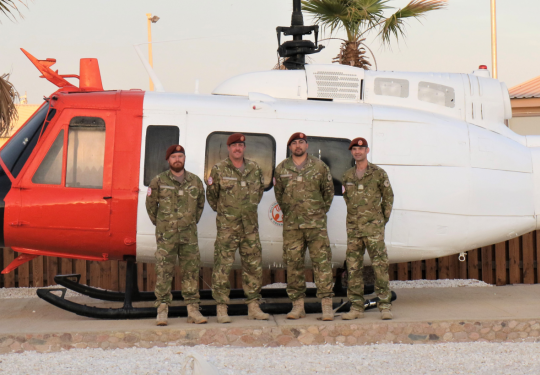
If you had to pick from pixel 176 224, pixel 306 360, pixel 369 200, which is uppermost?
pixel 369 200

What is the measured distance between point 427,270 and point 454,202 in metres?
3.22

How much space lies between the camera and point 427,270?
9.69 m

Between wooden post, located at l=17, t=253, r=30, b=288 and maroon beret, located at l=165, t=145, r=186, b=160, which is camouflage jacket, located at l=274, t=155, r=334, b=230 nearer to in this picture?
maroon beret, located at l=165, t=145, r=186, b=160

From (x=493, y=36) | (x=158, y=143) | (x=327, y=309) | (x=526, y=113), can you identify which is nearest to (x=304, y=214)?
(x=327, y=309)

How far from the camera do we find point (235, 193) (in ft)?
20.7

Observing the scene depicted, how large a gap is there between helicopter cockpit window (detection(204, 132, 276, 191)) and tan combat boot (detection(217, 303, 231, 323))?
4.42 feet

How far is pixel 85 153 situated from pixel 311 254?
8.67 ft

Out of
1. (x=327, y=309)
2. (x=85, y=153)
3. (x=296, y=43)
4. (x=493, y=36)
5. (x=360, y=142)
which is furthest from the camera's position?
(x=493, y=36)

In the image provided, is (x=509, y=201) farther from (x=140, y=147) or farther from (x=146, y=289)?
(x=146, y=289)

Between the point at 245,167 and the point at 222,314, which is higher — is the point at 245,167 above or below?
above

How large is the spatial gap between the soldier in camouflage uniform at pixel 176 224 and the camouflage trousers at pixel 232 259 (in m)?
0.23

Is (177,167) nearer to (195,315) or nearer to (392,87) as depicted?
(195,315)

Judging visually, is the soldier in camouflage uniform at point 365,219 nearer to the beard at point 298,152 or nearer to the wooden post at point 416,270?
the beard at point 298,152

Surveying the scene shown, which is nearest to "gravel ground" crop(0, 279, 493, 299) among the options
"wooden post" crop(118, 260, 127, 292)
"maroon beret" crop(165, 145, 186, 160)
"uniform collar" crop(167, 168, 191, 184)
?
"wooden post" crop(118, 260, 127, 292)
